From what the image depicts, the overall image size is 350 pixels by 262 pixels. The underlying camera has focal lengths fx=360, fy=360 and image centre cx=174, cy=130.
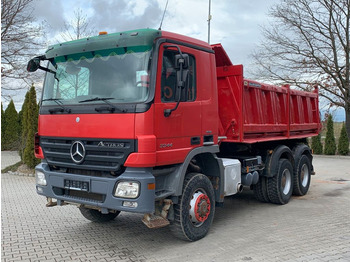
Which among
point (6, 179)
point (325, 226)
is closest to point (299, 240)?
point (325, 226)

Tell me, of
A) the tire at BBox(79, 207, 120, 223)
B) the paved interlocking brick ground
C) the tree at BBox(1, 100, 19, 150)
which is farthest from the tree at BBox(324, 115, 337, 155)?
the tree at BBox(1, 100, 19, 150)

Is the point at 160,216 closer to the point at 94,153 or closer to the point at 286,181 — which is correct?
the point at 94,153

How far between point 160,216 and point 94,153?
1.21 metres

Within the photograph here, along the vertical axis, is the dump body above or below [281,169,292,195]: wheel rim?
above

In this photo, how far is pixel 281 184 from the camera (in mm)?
7582

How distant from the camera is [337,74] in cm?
1870

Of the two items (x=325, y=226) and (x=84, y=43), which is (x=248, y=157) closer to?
(x=325, y=226)

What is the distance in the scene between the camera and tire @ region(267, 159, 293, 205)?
7387 mm

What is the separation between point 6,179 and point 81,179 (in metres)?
7.73

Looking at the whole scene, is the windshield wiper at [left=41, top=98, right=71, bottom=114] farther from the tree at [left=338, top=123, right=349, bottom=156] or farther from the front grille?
the tree at [left=338, top=123, right=349, bottom=156]

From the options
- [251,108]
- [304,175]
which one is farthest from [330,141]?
[251,108]

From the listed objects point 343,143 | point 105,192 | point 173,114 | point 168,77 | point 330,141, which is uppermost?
point 168,77

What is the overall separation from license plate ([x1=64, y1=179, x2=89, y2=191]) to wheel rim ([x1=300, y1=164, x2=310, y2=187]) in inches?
227

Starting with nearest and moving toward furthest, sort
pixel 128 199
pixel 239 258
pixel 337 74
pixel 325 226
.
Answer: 1. pixel 128 199
2. pixel 239 258
3. pixel 325 226
4. pixel 337 74
